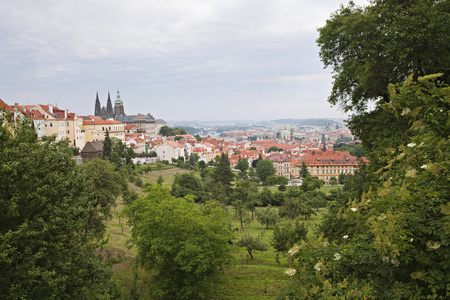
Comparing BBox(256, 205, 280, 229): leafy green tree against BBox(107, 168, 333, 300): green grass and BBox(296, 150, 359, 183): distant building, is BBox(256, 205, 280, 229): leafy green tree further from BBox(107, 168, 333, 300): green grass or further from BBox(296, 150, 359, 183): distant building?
BBox(296, 150, 359, 183): distant building

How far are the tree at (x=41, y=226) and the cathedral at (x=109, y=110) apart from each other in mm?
125594

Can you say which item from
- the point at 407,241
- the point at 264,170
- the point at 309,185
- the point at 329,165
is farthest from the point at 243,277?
the point at 329,165

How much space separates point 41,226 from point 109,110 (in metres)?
134

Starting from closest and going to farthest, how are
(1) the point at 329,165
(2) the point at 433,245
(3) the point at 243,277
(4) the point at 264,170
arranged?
(2) the point at 433,245, (3) the point at 243,277, (4) the point at 264,170, (1) the point at 329,165

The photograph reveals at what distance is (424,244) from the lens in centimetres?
403

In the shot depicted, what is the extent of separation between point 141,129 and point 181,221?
370 feet

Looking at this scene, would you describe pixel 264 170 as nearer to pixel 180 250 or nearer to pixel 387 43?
pixel 180 250

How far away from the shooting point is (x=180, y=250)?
13422 mm

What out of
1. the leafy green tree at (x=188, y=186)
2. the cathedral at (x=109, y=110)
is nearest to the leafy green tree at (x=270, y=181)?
the leafy green tree at (x=188, y=186)

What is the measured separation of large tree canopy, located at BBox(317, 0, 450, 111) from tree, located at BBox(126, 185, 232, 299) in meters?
8.45

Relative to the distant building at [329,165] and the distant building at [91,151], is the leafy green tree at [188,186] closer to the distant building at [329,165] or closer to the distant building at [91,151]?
the distant building at [91,151]

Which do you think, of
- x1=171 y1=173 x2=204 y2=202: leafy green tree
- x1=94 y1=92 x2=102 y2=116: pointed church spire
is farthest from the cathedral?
x1=171 y1=173 x2=204 y2=202: leafy green tree

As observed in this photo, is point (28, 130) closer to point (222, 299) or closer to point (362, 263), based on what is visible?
point (362, 263)

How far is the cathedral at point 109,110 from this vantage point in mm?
129625
